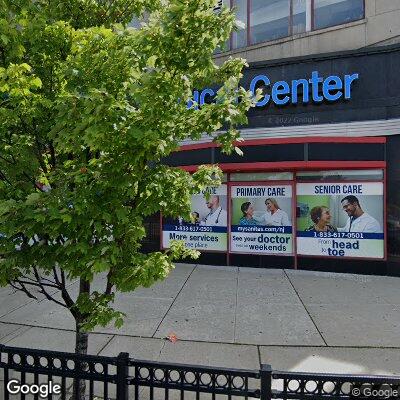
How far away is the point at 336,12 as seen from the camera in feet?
32.4

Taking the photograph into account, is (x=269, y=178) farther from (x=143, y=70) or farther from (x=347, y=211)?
(x=143, y=70)

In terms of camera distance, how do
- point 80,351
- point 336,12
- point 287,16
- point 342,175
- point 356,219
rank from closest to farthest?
point 80,351 → point 356,219 → point 342,175 → point 336,12 → point 287,16

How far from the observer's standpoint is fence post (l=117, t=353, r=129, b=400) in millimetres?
3186

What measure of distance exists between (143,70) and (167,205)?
1.16m

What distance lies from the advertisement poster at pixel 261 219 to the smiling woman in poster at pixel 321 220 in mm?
579

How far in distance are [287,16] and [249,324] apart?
8.42 m

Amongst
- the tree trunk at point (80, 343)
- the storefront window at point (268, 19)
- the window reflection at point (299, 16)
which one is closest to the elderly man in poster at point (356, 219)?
the window reflection at point (299, 16)

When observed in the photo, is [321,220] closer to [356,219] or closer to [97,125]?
[356,219]

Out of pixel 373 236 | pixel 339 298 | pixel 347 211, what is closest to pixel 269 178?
pixel 347 211

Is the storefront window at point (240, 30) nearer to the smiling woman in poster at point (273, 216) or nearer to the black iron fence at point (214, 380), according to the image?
the smiling woman in poster at point (273, 216)

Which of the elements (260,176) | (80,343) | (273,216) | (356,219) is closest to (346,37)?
(260,176)

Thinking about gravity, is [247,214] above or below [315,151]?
below

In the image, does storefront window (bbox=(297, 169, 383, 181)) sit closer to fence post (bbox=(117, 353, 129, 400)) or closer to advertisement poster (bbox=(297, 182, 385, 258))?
advertisement poster (bbox=(297, 182, 385, 258))

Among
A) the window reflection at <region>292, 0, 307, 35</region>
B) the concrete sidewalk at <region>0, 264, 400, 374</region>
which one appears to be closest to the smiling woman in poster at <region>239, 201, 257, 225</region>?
the concrete sidewalk at <region>0, 264, 400, 374</region>
